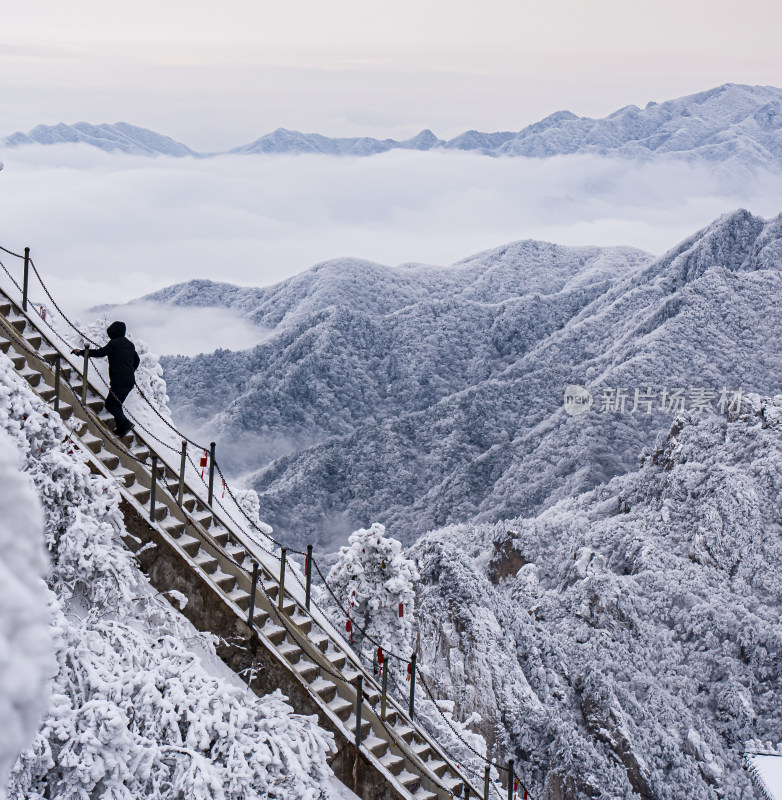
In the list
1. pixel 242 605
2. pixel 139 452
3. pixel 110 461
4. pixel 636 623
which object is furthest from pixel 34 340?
pixel 636 623

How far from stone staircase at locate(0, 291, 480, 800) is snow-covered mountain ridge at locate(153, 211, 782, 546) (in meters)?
74.1

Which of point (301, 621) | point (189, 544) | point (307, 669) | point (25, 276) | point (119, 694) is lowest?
point (307, 669)

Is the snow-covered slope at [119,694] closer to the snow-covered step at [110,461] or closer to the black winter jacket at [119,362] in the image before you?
the snow-covered step at [110,461]

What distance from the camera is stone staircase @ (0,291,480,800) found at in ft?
37.6

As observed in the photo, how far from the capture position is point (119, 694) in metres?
8.22

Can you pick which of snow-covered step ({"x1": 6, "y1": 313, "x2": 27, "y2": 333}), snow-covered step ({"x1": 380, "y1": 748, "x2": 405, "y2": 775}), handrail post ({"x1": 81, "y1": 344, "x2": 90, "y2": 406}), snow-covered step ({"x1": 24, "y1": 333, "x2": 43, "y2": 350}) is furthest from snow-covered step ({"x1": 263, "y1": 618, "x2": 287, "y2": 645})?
snow-covered step ({"x1": 6, "y1": 313, "x2": 27, "y2": 333})

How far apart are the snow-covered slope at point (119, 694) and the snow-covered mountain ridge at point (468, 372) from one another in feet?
251

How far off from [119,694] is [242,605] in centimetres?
359

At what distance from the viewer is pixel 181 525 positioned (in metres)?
11.8

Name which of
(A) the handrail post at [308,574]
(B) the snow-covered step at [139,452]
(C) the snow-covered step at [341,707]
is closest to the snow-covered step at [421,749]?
(C) the snow-covered step at [341,707]

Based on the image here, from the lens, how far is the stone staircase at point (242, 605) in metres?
11.5

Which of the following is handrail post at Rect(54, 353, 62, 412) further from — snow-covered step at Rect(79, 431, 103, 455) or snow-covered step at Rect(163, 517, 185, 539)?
snow-covered step at Rect(163, 517, 185, 539)

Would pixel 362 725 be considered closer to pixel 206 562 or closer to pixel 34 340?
pixel 206 562

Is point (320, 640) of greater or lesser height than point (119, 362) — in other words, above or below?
below
